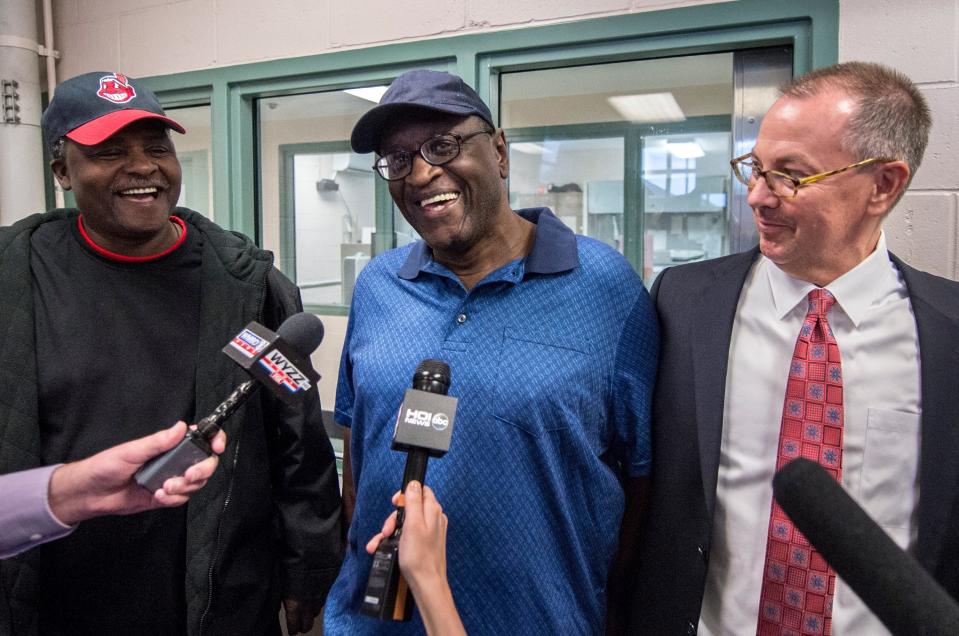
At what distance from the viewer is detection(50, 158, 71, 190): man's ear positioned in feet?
4.84

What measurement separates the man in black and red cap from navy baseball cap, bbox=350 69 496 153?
1.41ft

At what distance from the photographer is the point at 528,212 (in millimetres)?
1505

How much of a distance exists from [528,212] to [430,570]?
34.6 inches

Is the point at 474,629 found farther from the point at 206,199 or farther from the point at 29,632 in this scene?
the point at 206,199

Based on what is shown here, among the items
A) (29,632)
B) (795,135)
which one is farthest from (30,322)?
(795,135)

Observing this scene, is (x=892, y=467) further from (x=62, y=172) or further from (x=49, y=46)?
(x=49, y=46)

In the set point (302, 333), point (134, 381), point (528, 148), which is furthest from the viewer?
point (528, 148)

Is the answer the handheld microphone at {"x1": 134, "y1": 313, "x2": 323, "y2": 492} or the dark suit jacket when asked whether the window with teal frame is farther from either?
the handheld microphone at {"x1": 134, "y1": 313, "x2": 323, "y2": 492}

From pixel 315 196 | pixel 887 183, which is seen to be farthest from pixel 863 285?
pixel 315 196

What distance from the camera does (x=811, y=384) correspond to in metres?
1.13

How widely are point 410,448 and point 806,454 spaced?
25.6 inches

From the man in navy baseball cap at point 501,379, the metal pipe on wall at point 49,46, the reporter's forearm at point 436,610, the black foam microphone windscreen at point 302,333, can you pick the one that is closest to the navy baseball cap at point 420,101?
the man in navy baseball cap at point 501,379

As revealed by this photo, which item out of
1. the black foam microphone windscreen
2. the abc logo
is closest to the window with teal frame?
the black foam microphone windscreen

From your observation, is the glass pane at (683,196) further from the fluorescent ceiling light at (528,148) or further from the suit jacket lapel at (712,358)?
the suit jacket lapel at (712,358)
